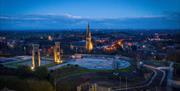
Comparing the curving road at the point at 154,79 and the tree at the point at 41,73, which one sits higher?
the tree at the point at 41,73

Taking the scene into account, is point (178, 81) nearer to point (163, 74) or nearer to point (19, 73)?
point (163, 74)

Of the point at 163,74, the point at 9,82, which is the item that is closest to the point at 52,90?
the point at 9,82

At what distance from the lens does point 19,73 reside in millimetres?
7793

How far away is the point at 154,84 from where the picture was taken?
789 centimetres

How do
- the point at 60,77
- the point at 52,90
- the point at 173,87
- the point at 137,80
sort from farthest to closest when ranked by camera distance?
the point at 60,77, the point at 137,80, the point at 173,87, the point at 52,90

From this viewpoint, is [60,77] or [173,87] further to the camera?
[60,77]

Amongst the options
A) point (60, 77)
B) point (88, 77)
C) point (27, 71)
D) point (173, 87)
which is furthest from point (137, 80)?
point (27, 71)

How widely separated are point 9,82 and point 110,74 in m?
4.02

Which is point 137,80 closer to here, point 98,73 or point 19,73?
point 98,73

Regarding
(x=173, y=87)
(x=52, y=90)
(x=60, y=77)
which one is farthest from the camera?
(x=60, y=77)

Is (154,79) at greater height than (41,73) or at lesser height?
lesser

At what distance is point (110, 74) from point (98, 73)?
0.54 meters

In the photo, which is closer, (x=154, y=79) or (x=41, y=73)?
(x=41, y=73)

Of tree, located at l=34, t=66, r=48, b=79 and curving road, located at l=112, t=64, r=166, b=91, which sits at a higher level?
tree, located at l=34, t=66, r=48, b=79
